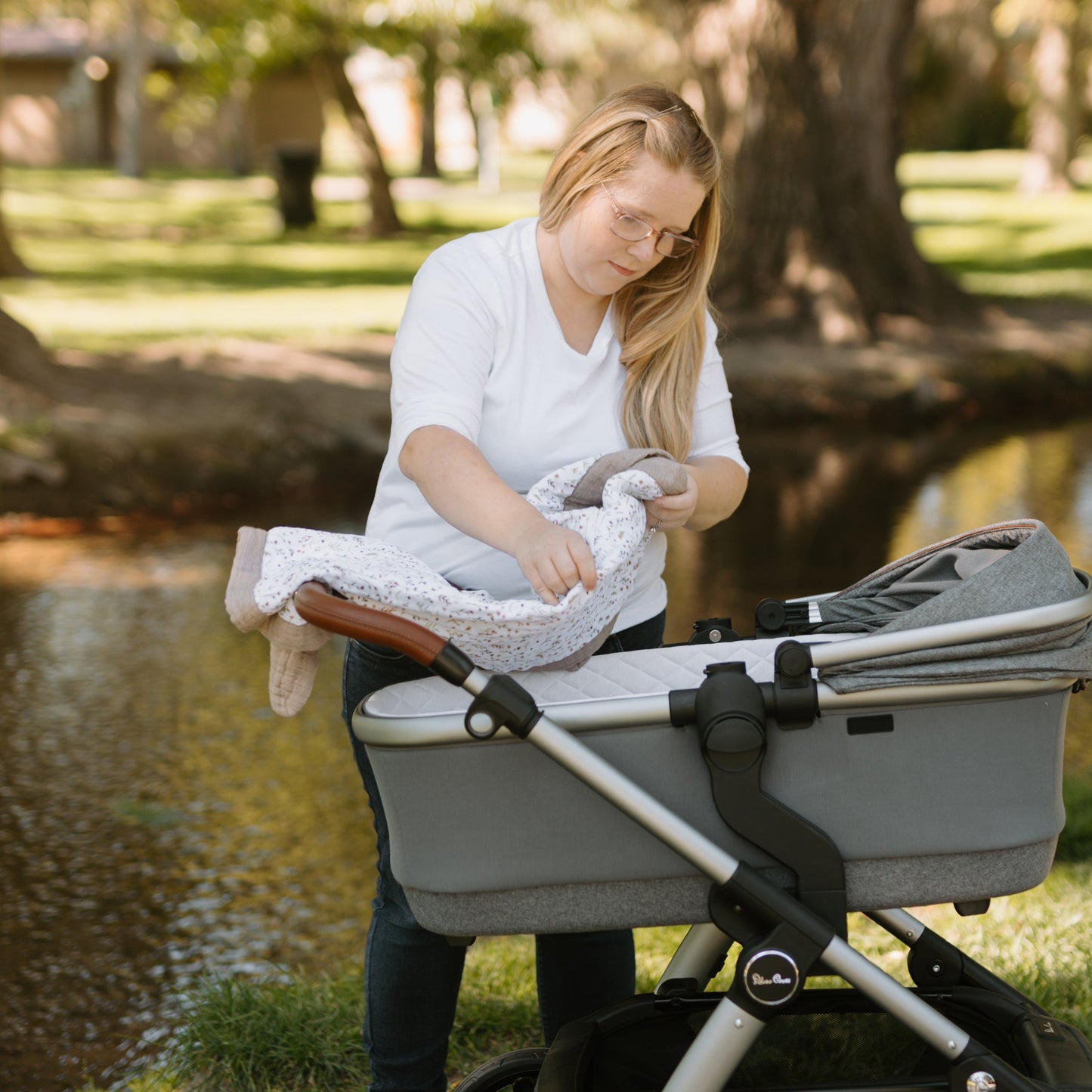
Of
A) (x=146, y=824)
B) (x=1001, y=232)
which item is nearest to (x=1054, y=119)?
(x=1001, y=232)

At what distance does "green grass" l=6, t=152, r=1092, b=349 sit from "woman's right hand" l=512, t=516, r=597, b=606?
9587 millimetres

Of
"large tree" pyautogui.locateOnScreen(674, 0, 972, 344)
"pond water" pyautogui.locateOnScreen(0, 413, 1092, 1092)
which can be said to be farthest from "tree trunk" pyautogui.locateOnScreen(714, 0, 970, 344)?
"pond water" pyautogui.locateOnScreen(0, 413, 1092, 1092)

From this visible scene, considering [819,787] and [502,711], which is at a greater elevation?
[502,711]

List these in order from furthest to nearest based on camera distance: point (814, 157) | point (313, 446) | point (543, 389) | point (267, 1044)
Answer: point (814, 157) → point (313, 446) → point (267, 1044) → point (543, 389)

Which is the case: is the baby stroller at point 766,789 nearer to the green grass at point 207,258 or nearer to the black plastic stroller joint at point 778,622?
the black plastic stroller joint at point 778,622

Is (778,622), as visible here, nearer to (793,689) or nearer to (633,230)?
(793,689)

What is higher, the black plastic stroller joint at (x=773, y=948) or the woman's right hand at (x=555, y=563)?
the woman's right hand at (x=555, y=563)

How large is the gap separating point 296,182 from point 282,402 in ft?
44.7

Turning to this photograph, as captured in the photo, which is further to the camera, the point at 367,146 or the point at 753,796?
the point at 367,146

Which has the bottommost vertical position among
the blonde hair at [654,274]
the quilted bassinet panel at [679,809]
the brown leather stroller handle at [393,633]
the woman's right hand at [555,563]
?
the quilted bassinet panel at [679,809]

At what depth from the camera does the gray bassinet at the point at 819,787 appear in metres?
2.07

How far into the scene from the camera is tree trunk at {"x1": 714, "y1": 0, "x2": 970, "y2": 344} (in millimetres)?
12172

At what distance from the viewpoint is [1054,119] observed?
2698 cm

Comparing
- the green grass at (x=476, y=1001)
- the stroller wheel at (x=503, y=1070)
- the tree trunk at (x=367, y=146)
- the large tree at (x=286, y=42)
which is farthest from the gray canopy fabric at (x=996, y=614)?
the tree trunk at (x=367, y=146)
